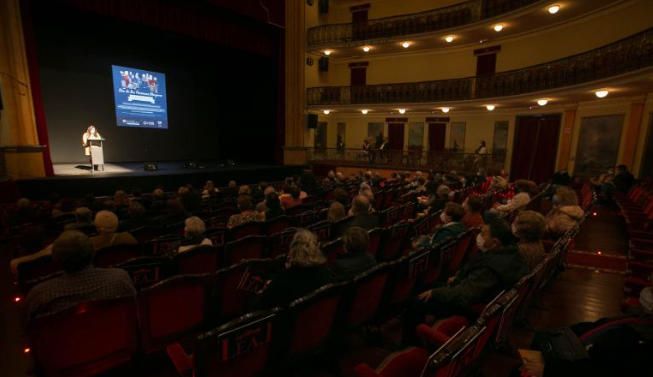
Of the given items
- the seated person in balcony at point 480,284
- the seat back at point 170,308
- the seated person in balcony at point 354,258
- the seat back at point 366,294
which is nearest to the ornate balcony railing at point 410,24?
the seated person in balcony at point 480,284

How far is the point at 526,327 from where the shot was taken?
9.06 feet

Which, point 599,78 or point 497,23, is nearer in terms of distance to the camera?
point 599,78

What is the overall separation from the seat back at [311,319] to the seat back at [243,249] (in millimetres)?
1467

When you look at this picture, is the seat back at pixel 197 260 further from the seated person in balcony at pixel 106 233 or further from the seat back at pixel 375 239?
the seat back at pixel 375 239

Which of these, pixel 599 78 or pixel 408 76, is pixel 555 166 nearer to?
pixel 599 78

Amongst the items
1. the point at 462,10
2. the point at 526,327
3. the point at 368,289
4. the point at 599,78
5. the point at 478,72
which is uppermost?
the point at 462,10

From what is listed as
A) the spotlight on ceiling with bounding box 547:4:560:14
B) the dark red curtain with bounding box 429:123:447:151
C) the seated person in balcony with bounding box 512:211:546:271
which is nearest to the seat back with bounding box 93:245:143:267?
the seated person in balcony with bounding box 512:211:546:271

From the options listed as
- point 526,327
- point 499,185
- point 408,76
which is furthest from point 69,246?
point 408,76

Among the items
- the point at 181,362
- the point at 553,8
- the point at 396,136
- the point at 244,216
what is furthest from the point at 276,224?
the point at 396,136

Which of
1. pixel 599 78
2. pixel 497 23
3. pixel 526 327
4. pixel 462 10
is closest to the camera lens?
pixel 526 327

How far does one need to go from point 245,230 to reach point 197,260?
112 cm

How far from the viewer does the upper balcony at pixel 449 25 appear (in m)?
10.9

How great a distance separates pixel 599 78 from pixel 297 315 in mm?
10131

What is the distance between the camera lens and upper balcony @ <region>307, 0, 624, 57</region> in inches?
430
